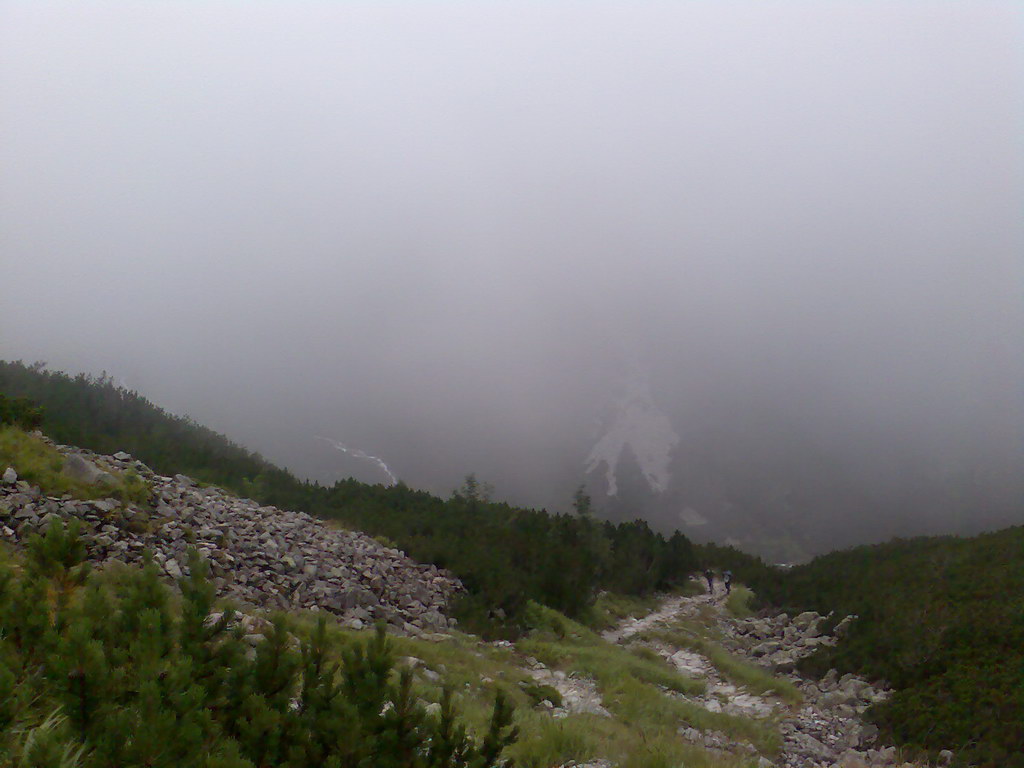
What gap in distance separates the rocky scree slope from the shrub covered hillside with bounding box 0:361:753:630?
3.80 ft

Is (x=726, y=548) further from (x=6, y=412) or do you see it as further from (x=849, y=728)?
(x=6, y=412)

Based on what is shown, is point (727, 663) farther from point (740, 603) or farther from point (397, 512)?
point (740, 603)

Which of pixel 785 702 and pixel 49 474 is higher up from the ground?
pixel 49 474

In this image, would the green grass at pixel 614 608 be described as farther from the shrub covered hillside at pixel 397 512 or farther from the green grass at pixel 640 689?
the green grass at pixel 640 689

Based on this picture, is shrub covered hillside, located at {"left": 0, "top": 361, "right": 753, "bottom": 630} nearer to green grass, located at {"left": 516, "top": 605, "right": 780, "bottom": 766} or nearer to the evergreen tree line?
green grass, located at {"left": 516, "top": 605, "right": 780, "bottom": 766}

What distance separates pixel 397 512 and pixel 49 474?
12717 mm

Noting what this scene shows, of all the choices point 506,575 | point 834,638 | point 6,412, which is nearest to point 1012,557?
point 834,638

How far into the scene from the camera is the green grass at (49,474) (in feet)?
34.8

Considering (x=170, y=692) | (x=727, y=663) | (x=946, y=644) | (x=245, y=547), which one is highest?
(x=946, y=644)

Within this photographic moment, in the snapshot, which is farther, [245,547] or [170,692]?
[245,547]

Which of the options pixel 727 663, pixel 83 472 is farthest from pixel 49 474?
pixel 727 663

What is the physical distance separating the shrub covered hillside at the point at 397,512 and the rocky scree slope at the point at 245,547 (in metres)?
1.16

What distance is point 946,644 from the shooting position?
12398 millimetres

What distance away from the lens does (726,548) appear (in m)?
46.7
